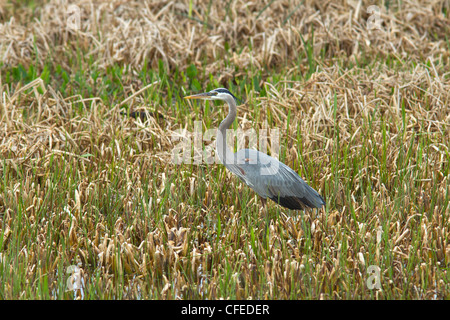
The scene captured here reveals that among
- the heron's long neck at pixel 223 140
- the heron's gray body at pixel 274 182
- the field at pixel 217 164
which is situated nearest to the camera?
the field at pixel 217 164

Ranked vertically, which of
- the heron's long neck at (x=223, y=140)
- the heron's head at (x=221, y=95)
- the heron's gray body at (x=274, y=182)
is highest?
the heron's head at (x=221, y=95)

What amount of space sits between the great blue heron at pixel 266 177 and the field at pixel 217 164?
0.16 m

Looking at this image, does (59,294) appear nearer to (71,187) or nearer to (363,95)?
(71,187)

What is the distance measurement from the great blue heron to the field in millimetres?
156

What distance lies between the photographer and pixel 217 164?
5.33 m

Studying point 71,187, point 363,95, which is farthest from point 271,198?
point 363,95

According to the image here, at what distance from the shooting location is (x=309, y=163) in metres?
5.12

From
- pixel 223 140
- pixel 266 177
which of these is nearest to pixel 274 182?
pixel 266 177

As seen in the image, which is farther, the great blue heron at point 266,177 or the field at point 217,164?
the great blue heron at point 266,177

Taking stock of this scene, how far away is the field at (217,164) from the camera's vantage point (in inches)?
150

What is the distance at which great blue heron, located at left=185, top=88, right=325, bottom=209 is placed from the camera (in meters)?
4.55

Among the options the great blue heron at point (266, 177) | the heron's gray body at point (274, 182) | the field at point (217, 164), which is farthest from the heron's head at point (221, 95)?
the field at point (217, 164)

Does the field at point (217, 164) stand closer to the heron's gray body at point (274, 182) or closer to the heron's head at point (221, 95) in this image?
the heron's gray body at point (274, 182)

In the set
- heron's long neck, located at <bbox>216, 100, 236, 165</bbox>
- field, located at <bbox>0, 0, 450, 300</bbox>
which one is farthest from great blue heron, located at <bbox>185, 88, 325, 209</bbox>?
field, located at <bbox>0, 0, 450, 300</bbox>
